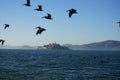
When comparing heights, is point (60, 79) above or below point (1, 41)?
below

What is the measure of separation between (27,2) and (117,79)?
76.0 feet

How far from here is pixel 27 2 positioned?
2022 centimetres

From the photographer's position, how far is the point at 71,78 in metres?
38.6

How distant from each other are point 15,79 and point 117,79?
14.5m

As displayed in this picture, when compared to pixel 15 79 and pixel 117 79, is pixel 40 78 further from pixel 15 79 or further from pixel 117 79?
pixel 117 79

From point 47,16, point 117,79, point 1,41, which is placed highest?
point 47,16

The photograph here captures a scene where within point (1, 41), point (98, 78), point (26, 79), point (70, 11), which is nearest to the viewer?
point (70, 11)

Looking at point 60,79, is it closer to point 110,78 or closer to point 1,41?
point 110,78

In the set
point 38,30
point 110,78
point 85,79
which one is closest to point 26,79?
point 85,79

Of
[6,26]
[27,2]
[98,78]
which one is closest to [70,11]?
[27,2]

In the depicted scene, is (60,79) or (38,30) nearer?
(38,30)

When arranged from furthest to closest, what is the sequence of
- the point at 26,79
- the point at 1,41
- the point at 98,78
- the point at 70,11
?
1. the point at 98,78
2. the point at 26,79
3. the point at 1,41
4. the point at 70,11

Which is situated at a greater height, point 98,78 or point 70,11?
point 70,11

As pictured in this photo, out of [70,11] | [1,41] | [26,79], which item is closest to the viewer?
[70,11]
